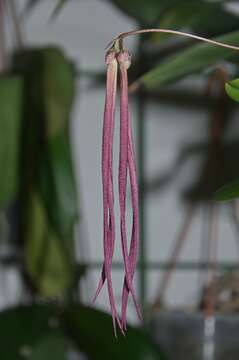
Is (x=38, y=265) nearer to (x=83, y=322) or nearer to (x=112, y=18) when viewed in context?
(x=83, y=322)

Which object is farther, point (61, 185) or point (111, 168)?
point (61, 185)

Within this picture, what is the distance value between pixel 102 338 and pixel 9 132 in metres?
0.22

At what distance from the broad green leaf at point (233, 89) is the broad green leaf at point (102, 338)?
0.34 meters

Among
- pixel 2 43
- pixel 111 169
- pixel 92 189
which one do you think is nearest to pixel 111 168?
pixel 111 169

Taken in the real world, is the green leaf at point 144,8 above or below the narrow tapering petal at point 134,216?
above

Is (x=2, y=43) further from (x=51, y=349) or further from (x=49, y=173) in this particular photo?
(x=51, y=349)

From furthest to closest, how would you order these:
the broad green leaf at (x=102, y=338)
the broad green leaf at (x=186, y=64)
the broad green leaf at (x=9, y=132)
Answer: the broad green leaf at (x=9, y=132)
the broad green leaf at (x=102, y=338)
the broad green leaf at (x=186, y=64)

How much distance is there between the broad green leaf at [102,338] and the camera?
62 cm

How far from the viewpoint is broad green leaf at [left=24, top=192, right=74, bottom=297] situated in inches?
29.9

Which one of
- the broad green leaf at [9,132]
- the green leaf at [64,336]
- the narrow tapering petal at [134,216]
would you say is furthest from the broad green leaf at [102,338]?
the narrow tapering petal at [134,216]

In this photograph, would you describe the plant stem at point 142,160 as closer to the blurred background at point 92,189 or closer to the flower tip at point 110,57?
the blurred background at point 92,189

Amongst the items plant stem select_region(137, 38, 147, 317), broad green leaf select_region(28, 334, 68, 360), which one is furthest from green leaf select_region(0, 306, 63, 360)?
plant stem select_region(137, 38, 147, 317)

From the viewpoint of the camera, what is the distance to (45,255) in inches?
30.2

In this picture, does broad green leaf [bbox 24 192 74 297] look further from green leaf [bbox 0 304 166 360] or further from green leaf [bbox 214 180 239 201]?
green leaf [bbox 214 180 239 201]
